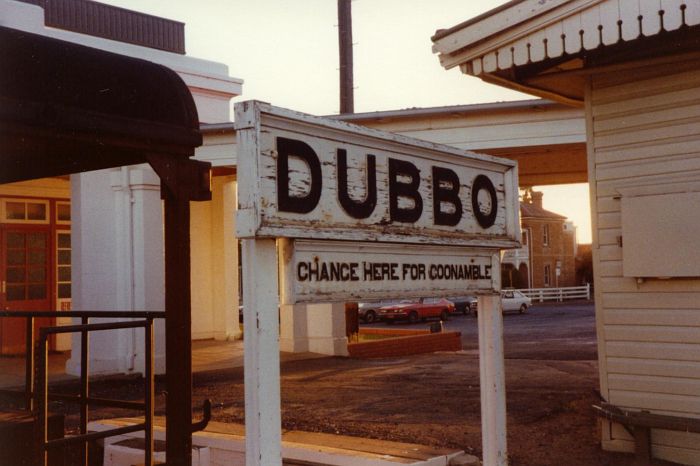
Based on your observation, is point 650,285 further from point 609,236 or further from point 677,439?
point 677,439

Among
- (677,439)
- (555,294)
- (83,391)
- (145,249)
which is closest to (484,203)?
(83,391)

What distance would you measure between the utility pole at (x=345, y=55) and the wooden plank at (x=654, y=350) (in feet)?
52.7

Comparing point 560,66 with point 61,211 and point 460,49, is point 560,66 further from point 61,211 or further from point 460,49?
point 61,211

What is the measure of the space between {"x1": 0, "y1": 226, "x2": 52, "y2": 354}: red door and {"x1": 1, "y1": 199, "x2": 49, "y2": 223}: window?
0.16 m

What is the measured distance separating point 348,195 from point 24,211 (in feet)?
43.9

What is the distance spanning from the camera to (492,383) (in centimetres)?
386

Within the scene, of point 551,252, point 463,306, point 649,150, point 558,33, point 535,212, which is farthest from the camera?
point 535,212

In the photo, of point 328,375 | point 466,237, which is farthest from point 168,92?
point 328,375

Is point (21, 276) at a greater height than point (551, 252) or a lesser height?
lesser

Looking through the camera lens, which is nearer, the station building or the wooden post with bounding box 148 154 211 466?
the wooden post with bounding box 148 154 211 466

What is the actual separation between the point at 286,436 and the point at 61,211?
10.5m

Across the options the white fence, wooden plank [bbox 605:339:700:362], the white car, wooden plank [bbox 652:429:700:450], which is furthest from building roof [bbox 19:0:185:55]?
the white fence

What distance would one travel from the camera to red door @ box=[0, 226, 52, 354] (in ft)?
47.3

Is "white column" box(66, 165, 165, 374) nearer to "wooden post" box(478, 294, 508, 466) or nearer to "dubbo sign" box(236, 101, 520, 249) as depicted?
"wooden post" box(478, 294, 508, 466)
